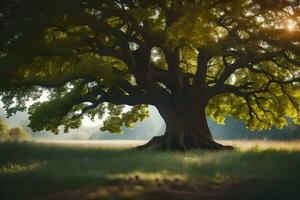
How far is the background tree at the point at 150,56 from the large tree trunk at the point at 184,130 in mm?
58

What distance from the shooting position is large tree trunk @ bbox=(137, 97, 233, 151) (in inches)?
1086

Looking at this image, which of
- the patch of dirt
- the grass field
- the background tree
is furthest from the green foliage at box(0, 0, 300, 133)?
the patch of dirt

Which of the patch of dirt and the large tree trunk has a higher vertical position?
the large tree trunk

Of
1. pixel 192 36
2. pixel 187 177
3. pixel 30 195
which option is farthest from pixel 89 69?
pixel 30 195

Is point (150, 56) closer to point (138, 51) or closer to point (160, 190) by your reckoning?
point (138, 51)

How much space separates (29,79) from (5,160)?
5046 millimetres

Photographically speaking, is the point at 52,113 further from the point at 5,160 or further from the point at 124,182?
the point at 124,182

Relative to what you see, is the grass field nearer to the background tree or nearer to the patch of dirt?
the patch of dirt

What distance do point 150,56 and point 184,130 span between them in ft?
15.5

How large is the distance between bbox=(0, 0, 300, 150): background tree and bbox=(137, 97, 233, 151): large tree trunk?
0.19 ft

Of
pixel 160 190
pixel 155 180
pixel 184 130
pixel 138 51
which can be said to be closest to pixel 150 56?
pixel 138 51

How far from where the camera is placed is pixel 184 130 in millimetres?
28188

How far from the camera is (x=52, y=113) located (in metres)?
21.9

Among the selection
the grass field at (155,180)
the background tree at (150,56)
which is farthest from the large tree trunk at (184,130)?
the grass field at (155,180)
